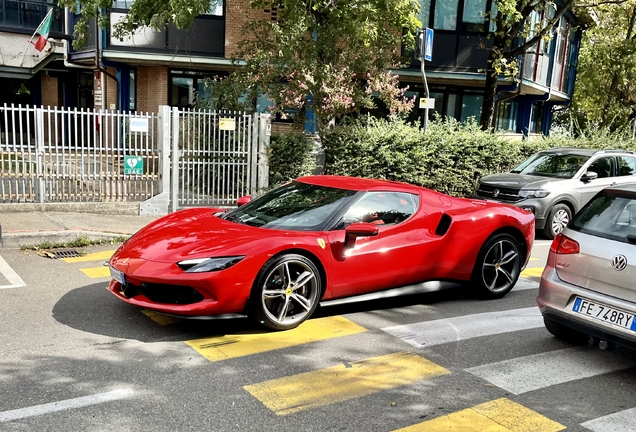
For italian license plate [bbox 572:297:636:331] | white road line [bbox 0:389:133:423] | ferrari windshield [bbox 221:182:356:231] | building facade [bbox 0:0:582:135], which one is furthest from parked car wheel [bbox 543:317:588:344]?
building facade [bbox 0:0:582:135]

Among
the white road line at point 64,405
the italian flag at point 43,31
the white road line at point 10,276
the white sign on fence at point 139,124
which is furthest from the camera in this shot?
the italian flag at point 43,31

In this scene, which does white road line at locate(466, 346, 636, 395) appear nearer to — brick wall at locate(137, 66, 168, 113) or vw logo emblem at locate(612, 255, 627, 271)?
vw logo emblem at locate(612, 255, 627, 271)

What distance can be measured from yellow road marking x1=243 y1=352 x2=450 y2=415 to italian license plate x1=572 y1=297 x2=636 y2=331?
1.26m

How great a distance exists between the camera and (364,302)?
6270 mm

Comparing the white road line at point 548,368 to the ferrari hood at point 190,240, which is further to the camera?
the ferrari hood at point 190,240

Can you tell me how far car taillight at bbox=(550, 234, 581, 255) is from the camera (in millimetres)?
4991

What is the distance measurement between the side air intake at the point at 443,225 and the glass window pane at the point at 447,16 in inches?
572

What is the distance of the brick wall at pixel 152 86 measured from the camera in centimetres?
1938

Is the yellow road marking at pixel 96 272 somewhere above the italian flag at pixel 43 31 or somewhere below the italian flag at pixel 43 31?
below

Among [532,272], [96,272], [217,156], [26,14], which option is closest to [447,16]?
[217,156]

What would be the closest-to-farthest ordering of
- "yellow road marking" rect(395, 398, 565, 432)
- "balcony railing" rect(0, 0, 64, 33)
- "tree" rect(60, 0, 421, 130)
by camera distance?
"yellow road marking" rect(395, 398, 565, 432)
"tree" rect(60, 0, 421, 130)
"balcony railing" rect(0, 0, 64, 33)

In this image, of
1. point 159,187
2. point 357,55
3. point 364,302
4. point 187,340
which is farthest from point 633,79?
point 187,340

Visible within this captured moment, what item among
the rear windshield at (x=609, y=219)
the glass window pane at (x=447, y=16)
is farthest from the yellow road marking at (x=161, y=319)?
the glass window pane at (x=447, y=16)

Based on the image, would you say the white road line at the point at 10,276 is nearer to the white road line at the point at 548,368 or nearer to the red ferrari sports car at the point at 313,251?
the red ferrari sports car at the point at 313,251
